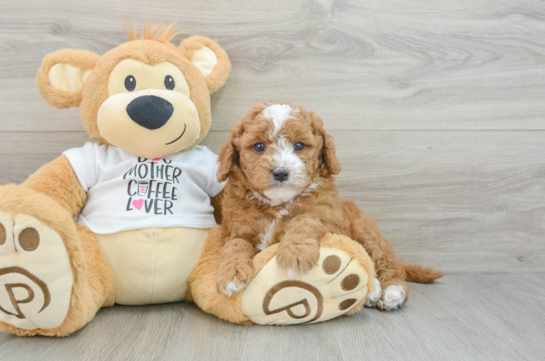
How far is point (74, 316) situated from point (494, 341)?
113cm

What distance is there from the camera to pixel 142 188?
4.18 feet

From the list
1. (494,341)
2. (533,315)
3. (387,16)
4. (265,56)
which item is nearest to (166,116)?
(265,56)

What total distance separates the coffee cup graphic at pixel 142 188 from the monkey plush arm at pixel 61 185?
0.19 meters

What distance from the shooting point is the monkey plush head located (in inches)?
47.3

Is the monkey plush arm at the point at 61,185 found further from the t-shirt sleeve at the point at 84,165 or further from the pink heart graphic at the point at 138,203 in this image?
the pink heart graphic at the point at 138,203

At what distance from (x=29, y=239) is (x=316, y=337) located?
2.54ft

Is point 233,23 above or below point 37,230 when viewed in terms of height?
above

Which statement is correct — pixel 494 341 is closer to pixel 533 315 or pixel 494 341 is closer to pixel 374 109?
pixel 533 315

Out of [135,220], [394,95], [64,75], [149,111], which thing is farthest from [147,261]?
[394,95]

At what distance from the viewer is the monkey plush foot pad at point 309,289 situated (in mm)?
1065

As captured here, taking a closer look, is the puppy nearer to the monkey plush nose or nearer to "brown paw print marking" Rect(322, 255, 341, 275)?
"brown paw print marking" Rect(322, 255, 341, 275)

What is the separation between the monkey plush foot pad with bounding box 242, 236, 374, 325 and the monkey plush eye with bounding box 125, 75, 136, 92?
0.69m

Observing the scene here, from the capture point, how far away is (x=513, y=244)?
1.71m

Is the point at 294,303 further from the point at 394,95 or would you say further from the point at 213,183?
the point at 394,95
